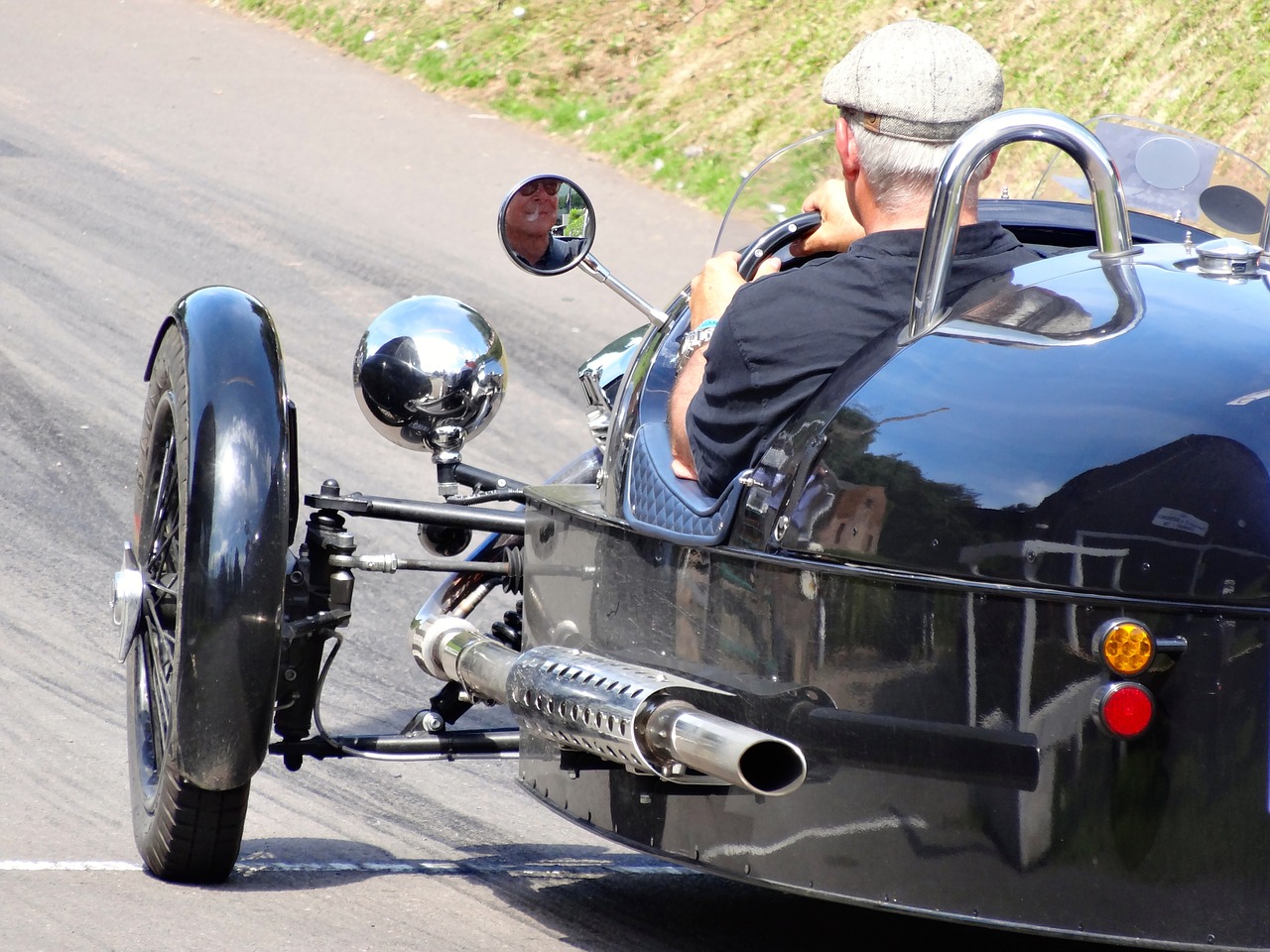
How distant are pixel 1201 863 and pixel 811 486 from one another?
789mm

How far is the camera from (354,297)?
9.84 meters

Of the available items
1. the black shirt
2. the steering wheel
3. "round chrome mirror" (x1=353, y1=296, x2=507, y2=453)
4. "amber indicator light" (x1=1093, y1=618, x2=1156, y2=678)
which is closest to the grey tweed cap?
the black shirt

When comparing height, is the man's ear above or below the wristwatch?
above

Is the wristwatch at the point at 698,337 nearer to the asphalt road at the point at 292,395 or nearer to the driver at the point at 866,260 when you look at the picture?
the driver at the point at 866,260

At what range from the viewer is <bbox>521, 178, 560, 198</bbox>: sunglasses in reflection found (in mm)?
4035

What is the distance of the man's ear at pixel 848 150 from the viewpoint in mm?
3082

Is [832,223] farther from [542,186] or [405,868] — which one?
[405,868]

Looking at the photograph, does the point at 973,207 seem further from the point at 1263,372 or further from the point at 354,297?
the point at 354,297

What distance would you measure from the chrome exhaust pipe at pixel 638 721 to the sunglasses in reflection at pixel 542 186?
1.14 m

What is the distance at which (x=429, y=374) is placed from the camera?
4.20 meters

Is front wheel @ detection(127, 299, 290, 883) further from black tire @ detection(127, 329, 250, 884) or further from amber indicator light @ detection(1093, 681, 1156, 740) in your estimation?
amber indicator light @ detection(1093, 681, 1156, 740)

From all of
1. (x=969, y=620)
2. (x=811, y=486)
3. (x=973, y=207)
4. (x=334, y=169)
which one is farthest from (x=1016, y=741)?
(x=334, y=169)

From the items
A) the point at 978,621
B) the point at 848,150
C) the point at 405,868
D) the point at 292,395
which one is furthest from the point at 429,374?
the point at 292,395

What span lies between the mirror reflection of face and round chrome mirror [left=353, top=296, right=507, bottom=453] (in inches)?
13.7
